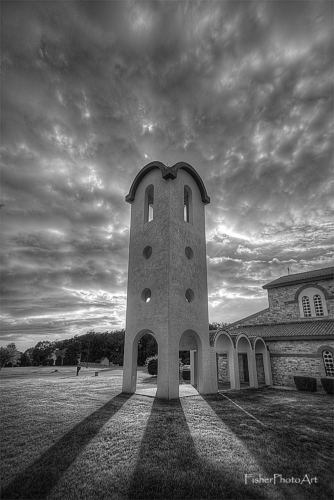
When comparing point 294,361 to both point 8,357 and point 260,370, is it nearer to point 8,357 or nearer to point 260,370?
point 260,370

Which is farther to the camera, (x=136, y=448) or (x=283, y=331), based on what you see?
(x=283, y=331)

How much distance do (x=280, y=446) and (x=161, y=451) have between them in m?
3.50

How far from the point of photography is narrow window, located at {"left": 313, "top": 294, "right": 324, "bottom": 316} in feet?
75.9

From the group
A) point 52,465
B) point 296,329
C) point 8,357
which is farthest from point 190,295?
point 8,357

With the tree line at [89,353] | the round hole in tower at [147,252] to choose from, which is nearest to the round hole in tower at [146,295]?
the round hole in tower at [147,252]

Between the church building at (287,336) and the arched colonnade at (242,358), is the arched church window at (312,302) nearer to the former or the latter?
the church building at (287,336)

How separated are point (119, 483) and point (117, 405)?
298 inches

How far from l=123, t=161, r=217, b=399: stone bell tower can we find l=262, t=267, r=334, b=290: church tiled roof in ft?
37.5

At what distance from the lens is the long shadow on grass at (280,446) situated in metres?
5.01

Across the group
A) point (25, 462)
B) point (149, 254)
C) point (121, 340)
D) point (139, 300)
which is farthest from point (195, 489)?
point (121, 340)

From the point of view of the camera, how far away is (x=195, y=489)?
4.78 metres

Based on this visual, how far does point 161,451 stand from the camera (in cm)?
652

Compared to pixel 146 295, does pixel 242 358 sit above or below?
below

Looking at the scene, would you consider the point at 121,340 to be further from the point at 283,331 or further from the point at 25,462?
the point at 25,462
